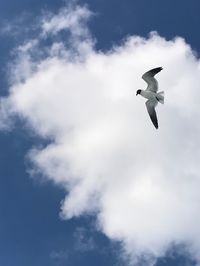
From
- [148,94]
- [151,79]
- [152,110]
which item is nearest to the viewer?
A: [151,79]

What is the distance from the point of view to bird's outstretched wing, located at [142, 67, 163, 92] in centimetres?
9881

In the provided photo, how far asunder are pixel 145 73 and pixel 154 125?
24.3 ft

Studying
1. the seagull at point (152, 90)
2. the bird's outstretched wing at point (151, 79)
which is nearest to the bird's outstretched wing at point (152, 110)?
the seagull at point (152, 90)

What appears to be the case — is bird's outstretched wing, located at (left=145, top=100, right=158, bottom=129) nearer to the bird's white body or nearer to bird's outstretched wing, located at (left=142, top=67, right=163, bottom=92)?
the bird's white body

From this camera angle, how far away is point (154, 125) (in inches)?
4097

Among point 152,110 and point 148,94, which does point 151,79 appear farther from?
point 152,110

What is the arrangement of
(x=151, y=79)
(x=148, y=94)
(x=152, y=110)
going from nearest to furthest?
1. (x=151, y=79)
2. (x=148, y=94)
3. (x=152, y=110)

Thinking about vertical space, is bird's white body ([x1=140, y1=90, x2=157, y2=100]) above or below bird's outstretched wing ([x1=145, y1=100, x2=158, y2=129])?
below

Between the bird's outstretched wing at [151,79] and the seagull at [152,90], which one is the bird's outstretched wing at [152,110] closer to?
the seagull at [152,90]

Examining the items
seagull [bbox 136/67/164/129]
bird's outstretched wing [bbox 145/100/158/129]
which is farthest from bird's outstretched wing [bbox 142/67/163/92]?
bird's outstretched wing [bbox 145/100/158/129]

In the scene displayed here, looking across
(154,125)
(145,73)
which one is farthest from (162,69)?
(154,125)

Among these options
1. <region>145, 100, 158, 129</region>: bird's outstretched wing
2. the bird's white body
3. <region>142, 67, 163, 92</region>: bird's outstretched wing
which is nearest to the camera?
<region>142, 67, 163, 92</region>: bird's outstretched wing

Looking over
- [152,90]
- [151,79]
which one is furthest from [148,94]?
[151,79]

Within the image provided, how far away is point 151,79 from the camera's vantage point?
99.2 m
